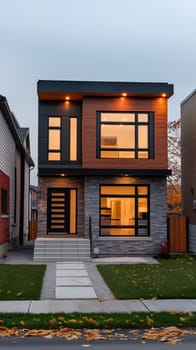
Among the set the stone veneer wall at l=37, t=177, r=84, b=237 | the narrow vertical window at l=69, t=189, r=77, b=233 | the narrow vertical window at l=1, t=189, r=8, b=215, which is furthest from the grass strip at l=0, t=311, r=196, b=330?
the narrow vertical window at l=69, t=189, r=77, b=233

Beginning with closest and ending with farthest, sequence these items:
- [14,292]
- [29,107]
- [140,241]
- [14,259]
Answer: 1. [14,292]
2. [14,259]
3. [140,241]
4. [29,107]

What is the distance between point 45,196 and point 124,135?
4617 millimetres

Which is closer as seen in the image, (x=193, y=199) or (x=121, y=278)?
(x=121, y=278)

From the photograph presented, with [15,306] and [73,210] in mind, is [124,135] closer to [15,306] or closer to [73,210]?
[73,210]

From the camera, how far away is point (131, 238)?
21469mm

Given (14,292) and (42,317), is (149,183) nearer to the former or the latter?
(14,292)

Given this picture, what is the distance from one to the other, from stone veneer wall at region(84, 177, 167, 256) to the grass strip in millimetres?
12002

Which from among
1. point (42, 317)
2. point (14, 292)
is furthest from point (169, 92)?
point (42, 317)

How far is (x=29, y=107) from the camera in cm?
5512

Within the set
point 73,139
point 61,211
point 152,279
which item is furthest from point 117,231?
point 152,279

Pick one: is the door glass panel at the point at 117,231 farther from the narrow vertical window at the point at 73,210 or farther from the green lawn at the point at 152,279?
the green lawn at the point at 152,279

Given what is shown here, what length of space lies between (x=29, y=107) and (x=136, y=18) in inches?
1538

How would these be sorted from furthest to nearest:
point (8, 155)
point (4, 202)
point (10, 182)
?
1. point (10, 182)
2. point (8, 155)
3. point (4, 202)

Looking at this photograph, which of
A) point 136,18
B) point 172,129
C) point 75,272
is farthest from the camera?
point 172,129
